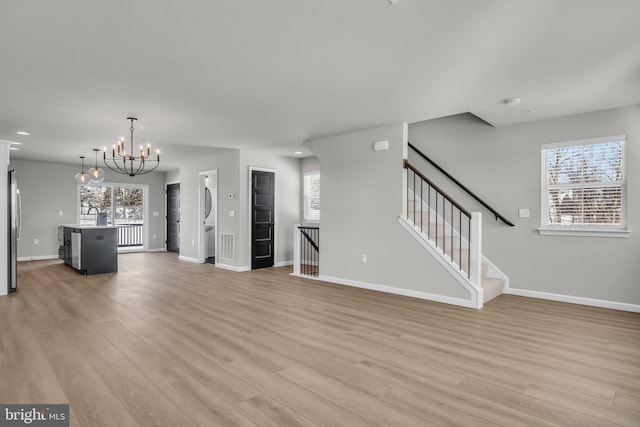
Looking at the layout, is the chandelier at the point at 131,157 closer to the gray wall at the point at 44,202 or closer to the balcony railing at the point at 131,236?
the gray wall at the point at 44,202

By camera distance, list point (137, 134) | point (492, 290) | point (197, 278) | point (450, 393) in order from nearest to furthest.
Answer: point (450, 393)
point (492, 290)
point (137, 134)
point (197, 278)

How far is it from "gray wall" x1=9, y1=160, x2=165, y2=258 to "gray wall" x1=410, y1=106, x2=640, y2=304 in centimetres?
901

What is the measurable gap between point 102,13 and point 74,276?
5776 mm

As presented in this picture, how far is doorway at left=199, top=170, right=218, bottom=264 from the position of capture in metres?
8.21

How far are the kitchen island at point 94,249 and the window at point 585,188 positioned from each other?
7430 millimetres

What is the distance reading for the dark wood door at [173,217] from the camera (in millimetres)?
10617

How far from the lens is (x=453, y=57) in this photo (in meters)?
2.98

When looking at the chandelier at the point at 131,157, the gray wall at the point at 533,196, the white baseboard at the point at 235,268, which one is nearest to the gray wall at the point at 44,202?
the chandelier at the point at 131,157

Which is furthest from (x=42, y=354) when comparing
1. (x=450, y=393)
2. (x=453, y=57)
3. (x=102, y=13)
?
(x=453, y=57)

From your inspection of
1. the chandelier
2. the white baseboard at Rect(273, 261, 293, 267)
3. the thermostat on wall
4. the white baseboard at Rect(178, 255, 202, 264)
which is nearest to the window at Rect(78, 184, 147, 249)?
the chandelier

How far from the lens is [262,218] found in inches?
299

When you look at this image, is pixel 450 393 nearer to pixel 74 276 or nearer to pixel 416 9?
pixel 416 9

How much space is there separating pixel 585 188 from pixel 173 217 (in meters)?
10.0

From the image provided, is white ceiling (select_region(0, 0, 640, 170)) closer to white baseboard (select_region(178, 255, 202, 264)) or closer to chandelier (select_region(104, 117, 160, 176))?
chandelier (select_region(104, 117, 160, 176))
